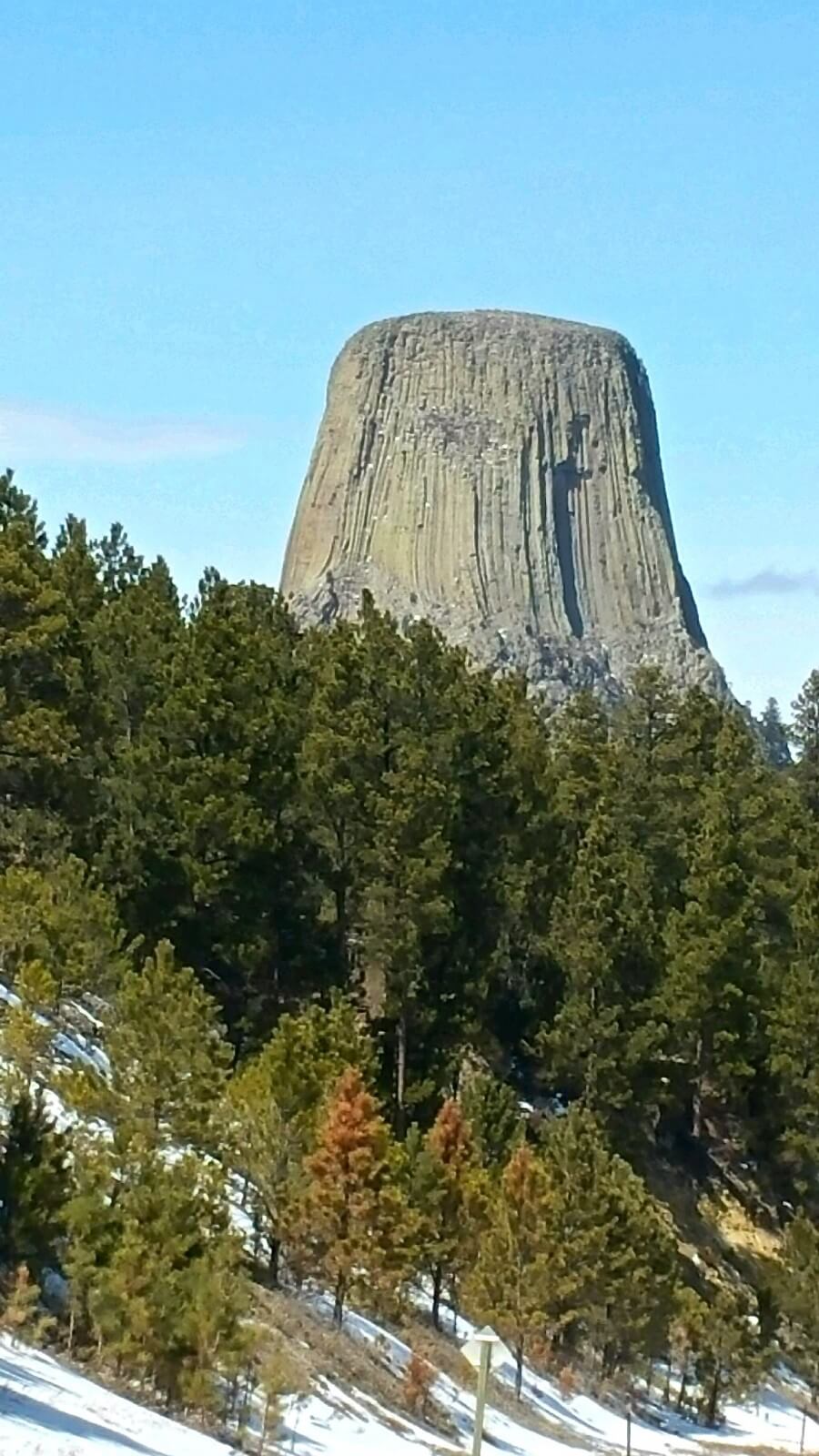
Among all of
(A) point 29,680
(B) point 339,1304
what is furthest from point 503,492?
(B) point 339,1304

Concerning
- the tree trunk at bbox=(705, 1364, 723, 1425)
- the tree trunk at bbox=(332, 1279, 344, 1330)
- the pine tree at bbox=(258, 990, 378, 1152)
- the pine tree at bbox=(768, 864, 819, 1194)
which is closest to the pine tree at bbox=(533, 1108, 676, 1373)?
the tree trunk at bbox=(705, 1364, 723, 1425)

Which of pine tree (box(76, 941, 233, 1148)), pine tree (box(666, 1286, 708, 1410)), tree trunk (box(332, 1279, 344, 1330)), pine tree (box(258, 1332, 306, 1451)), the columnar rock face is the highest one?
the columnar rock face

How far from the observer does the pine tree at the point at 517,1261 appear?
30.2 m

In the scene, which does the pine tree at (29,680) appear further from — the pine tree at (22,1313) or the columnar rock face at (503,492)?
the columnar rock face at (503,492)

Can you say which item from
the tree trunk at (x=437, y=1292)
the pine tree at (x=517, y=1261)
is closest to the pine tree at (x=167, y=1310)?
the tree trunk at (x=437, y=1292)

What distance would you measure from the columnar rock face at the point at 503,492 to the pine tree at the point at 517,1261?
127 metres

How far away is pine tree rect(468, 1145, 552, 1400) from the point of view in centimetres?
3025

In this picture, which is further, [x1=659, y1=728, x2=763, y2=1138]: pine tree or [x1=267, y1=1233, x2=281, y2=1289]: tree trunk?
[x1=659, y1=728, x2=763, y2=1138]: pine tree

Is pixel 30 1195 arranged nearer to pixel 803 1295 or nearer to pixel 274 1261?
pixel 274 1261

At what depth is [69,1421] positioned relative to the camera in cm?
1650

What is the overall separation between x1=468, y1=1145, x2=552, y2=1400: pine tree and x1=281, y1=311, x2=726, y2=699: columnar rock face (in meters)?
127

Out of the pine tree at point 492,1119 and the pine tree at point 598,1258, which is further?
the pine tree at point 492,1119

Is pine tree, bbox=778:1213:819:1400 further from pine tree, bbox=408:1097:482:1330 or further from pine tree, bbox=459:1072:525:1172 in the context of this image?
pine tree, bbox=408:1097:482:1330

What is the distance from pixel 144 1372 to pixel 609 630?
145m
